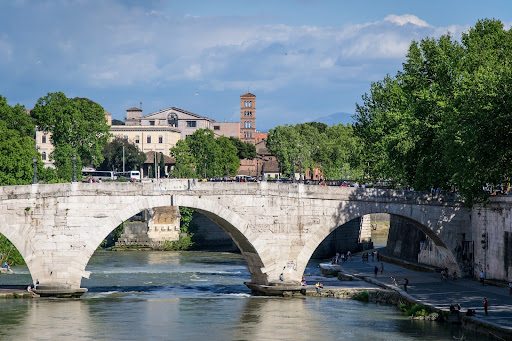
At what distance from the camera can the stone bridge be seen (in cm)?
4869

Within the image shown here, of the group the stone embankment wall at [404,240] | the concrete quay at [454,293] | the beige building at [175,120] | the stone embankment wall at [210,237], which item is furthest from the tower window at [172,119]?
the concrete quay at [454,293]

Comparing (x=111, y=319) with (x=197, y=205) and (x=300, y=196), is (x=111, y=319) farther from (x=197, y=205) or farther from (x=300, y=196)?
(x=300, y=196)

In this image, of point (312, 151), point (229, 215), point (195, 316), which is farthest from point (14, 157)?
point (312, 151)

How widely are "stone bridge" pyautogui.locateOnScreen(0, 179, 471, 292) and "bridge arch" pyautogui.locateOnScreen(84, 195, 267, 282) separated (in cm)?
6

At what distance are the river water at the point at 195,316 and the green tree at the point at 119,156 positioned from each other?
68.8m

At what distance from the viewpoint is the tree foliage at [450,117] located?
47312 millimetres

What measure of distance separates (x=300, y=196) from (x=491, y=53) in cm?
1601

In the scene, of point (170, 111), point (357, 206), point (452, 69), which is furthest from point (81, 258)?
point (170, 111)

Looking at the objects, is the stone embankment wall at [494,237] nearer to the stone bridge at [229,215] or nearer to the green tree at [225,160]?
the stone bridge at [229,215]

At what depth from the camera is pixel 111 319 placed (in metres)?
45.3

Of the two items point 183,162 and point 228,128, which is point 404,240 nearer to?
point 183,162

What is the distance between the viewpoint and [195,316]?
153 feet

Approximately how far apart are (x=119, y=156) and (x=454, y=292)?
85909 millimetres

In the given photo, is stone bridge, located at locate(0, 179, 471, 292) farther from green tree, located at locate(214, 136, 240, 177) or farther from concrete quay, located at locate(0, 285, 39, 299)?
green tree, located at locate(214, 136, 240, 177)
